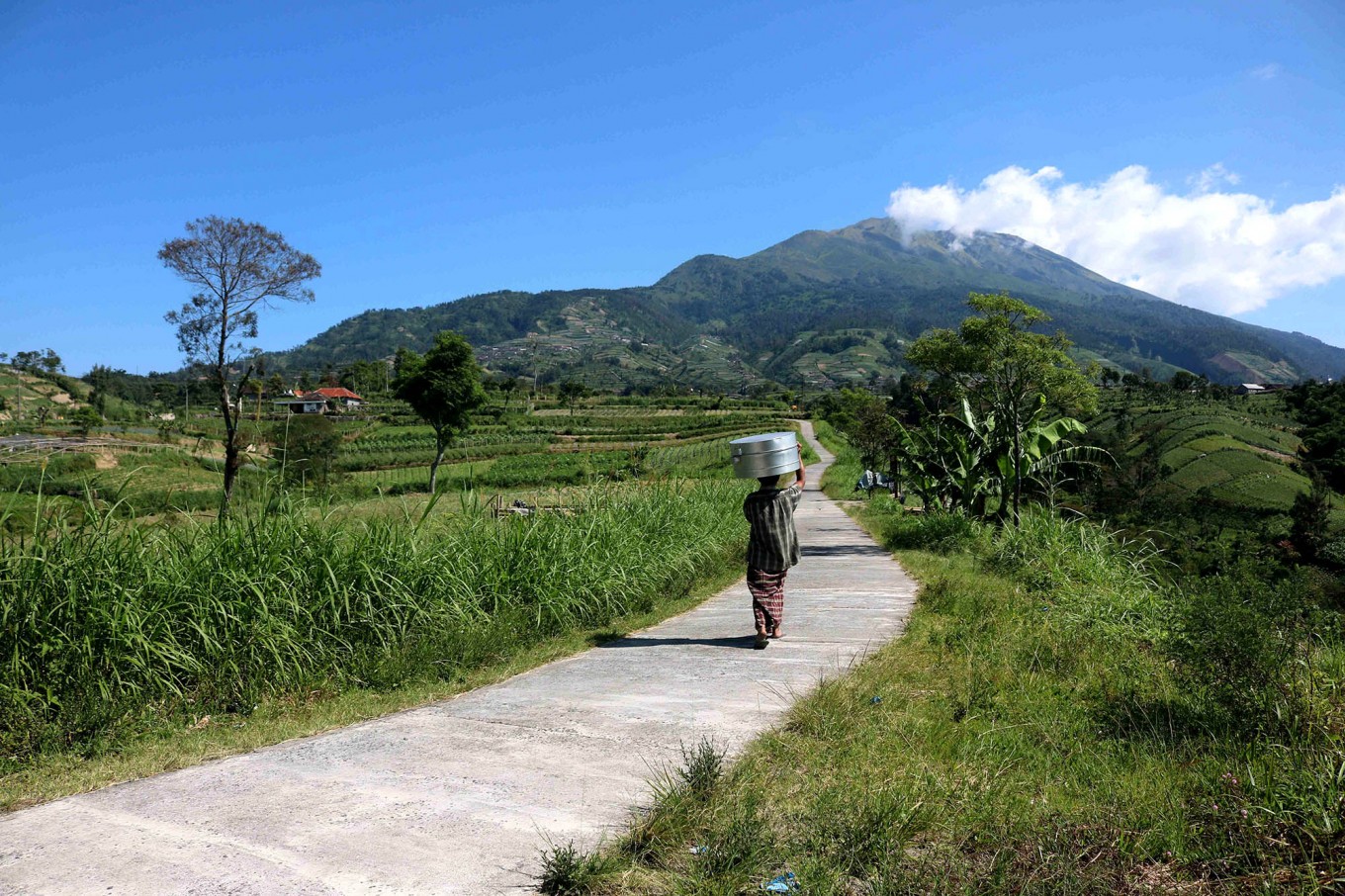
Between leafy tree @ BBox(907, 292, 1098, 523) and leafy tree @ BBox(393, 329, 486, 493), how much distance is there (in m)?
32.9

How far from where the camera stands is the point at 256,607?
5.16 meters

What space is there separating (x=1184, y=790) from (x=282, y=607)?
490 cm

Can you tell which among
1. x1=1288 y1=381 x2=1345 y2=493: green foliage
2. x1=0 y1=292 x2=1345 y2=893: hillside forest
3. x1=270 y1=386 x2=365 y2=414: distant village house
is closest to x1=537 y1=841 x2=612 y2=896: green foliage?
x1=0 y1=292 x2=1345 y2=893: hillside forest

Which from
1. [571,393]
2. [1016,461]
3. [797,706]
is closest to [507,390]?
[571,393]

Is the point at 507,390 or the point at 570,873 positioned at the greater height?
the point at 507,390

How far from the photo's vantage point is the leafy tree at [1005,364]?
16250 millimetres

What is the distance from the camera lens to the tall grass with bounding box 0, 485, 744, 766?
14.3 feet

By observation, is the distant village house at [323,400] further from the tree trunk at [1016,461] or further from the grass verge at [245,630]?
the grass verge at [245,630]

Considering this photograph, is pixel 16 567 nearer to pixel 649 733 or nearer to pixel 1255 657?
pixel 649 733

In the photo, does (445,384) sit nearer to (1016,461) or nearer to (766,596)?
(1016,461)

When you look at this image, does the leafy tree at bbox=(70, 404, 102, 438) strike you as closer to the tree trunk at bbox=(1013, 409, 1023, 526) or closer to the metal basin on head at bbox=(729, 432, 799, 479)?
the tree trunk at bbox=(1013, 409, 1023, 526)

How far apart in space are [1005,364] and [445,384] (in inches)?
1407

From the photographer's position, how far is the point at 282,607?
5.35 meters

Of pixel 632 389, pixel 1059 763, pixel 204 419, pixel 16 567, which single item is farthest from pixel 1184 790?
pixel 632 389
